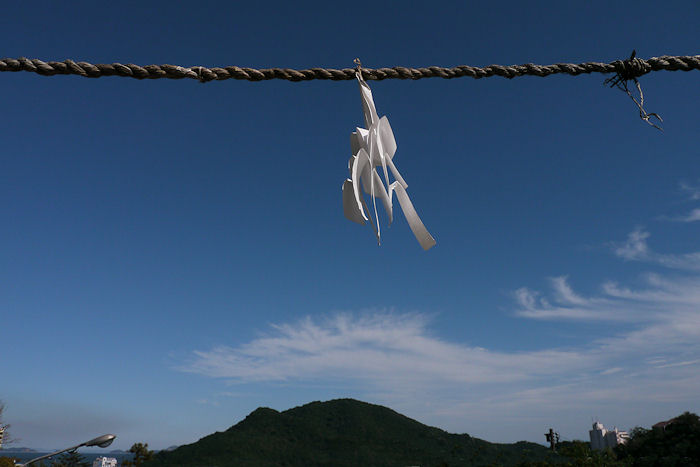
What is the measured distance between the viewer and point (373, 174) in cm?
220

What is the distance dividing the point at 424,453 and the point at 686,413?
16.5 m

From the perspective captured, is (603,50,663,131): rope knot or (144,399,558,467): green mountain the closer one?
(603,50,663,131): rope knot

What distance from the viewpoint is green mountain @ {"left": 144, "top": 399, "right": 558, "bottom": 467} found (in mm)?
32438

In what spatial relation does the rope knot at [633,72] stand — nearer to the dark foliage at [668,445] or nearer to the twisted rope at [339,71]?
the twisted rope at [339,71]

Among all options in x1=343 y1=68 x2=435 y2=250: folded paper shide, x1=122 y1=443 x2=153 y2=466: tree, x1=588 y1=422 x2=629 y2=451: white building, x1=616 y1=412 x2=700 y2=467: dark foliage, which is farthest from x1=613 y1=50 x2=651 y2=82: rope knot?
x1=588 y1=422 x2=629 y2=451: white building

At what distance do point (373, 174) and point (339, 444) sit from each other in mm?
36518

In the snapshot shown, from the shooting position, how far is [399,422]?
39.4 meters

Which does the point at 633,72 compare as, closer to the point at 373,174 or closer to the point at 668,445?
the point at 373,174

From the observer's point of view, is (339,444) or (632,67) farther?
(339,444)

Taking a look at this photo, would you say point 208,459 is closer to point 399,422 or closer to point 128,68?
point 399,422

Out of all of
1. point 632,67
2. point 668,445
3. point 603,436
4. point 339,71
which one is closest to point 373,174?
point 339,71

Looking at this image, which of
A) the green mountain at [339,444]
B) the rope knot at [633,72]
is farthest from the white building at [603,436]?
the rope knot at [633,72]

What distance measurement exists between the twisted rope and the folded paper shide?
18 centimetres

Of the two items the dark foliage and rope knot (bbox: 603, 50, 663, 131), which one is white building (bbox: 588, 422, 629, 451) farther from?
rope knot (bbox: 603, 50, 663, 131)
